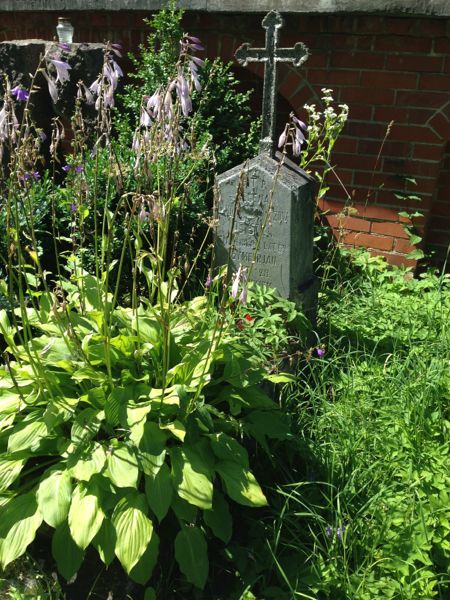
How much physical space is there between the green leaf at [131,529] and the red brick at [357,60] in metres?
3.88

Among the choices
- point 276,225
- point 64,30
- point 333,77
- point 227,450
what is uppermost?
point 64,30

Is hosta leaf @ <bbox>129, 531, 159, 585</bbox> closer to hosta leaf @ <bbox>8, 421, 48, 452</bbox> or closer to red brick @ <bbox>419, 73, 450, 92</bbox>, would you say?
hosta leaf @ <bbox>8, 421, 48, 452</bbox>

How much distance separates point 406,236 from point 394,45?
1457mm

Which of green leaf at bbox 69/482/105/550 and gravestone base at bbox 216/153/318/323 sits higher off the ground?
gravestone base at bbox 216/153/318/323

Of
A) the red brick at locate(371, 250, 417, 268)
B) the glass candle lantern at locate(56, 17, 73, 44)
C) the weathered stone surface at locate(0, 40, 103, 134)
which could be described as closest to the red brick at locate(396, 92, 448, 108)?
the red brick at locate(371, 250, 417, 268)

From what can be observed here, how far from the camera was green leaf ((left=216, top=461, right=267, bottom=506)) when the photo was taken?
249 cm

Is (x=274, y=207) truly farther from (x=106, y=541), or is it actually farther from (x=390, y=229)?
(x=106, y=541)

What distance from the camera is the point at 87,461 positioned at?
2.44 meters

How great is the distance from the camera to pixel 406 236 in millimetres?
5168

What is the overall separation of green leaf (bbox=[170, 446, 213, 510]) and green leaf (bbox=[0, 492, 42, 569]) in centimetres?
55

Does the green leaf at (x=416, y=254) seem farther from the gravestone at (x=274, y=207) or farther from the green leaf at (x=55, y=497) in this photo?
the green leaf at (x=55, y=497)

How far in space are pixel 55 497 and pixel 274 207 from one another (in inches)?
82.9

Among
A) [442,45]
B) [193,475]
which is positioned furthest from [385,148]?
[193,475]

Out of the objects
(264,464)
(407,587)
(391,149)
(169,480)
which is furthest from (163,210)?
(391,149)
